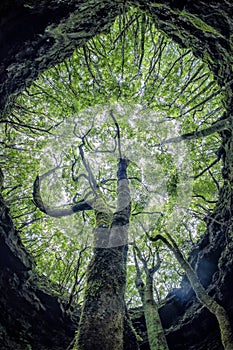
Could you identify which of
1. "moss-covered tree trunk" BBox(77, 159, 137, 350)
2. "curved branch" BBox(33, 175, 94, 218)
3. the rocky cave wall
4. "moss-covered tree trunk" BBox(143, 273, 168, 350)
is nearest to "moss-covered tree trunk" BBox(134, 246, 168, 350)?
"moss-covered tree trunk" BBox(143, 273, 168, 350)

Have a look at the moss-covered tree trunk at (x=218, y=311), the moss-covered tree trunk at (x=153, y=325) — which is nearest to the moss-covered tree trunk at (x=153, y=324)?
the moss-covered tree trunk at (x=153, y=325)

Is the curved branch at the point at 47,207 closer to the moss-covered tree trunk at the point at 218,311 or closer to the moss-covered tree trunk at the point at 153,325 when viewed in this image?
the moss-covered tree trunk at the point at 153,325

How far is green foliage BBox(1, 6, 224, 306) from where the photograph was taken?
7.54m

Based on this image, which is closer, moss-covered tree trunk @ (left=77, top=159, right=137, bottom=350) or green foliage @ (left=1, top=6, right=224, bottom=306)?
moss-covered tree trunk @ (left=77, top=159, right=137, bottom=350)

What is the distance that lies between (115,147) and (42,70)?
5295 millimetres

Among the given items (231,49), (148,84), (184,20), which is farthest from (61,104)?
(231,49)

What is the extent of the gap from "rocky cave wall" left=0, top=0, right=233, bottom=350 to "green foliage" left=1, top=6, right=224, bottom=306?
116 cm

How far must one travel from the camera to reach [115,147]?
31.7ft

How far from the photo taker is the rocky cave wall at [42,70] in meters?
3.39

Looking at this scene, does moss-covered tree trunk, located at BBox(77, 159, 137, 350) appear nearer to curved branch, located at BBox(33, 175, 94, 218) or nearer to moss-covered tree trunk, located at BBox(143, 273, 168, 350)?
curved branch, located at BBox(33, 175, 94, 218)

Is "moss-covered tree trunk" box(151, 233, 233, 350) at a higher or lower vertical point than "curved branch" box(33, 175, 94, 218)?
lower

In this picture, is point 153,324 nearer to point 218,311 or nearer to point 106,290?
point 218,311

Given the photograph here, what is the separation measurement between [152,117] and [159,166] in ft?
6.09

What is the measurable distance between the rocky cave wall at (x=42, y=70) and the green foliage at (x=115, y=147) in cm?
116
